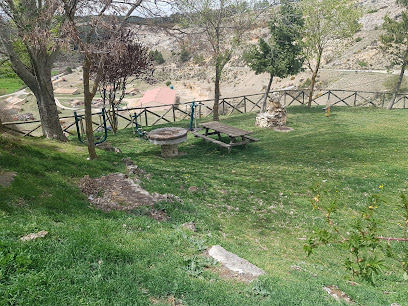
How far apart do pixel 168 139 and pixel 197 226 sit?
624cm

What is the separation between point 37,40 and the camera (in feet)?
25.4

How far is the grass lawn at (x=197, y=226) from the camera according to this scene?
3.86m

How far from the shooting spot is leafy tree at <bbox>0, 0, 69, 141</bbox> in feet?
27.0

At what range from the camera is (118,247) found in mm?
→ 4719

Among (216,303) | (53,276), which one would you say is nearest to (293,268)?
(216,303)

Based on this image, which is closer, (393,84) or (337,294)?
(337,294)

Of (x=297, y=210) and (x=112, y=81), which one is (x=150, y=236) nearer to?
(x=297, y=210)

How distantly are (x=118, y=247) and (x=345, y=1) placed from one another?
22.9 metres

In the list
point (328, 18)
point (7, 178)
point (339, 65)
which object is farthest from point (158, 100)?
point (7, 178)

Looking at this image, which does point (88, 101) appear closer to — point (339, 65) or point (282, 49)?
point (282, 49)

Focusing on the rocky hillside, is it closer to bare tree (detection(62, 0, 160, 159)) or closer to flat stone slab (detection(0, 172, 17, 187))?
bare tree (detection(62, 0, 160, 159))

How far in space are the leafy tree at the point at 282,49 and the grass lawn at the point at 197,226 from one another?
973 cm

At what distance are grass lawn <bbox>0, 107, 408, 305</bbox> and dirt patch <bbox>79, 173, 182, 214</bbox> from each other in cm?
31

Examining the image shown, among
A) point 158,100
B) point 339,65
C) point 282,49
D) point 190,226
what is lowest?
point 158,100
